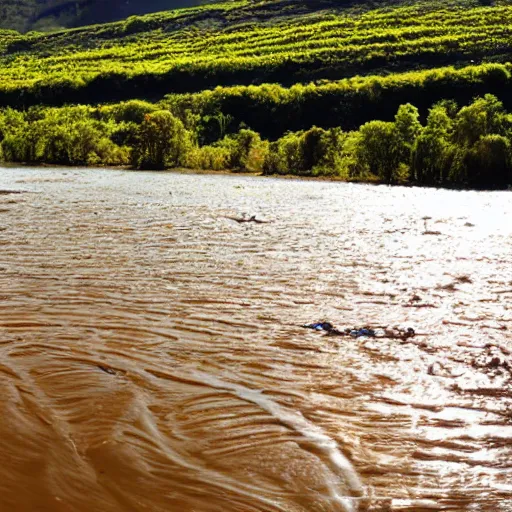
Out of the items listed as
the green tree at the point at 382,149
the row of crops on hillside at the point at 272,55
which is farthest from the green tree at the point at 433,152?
the row of crops on hillside at the point at 272,55

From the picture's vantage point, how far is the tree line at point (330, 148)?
→ 146 ft

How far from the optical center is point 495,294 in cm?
900

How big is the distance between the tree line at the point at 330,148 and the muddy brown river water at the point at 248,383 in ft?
114

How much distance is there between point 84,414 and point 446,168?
4431cm

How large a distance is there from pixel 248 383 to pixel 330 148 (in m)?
48.9

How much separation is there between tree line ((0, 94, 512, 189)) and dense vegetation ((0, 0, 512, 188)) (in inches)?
4.9

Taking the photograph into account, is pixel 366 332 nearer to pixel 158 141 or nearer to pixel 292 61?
pixel 158 141

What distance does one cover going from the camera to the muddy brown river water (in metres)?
3.82

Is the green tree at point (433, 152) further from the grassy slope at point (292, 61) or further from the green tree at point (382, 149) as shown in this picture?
the grassy slope at point (292, 61)

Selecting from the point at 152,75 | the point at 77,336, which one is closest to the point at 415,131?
the point at 77,336

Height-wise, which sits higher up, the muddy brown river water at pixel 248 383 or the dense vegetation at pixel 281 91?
the dense vegetation at pixel 281 91

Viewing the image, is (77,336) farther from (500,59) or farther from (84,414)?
(500,59)

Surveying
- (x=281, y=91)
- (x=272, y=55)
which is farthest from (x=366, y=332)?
(x=272, y=55)

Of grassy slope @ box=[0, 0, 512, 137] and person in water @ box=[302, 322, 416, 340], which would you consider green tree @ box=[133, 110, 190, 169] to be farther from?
person in water @ box=[302, 322, 416, 340]
